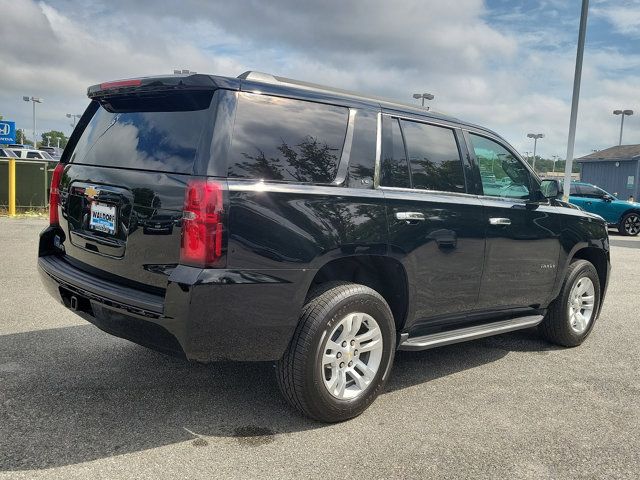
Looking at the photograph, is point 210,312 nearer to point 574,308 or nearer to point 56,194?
point 56,194

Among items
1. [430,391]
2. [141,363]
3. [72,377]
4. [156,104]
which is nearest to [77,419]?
[72,377]

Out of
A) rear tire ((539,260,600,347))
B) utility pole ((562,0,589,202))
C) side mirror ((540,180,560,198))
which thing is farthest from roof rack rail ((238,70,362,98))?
utility pole ((562,0,589,202))

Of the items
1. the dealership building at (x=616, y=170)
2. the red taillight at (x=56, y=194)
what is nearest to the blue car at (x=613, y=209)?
the red taillight at (x=56, y=194)

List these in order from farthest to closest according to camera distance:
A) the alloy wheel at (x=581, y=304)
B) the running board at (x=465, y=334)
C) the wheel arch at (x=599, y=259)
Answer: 1. the wheel arch at (x=599, y=259)
2. the alloy wheel at (x=581, y=304)
3. the running board at (x=465, y=334)

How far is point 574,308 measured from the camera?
17.5ft

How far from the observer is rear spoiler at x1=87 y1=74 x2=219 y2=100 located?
3066 mm

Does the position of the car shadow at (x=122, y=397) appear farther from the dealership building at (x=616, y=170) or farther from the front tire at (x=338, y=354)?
the dealership building at (x=616, y=170)

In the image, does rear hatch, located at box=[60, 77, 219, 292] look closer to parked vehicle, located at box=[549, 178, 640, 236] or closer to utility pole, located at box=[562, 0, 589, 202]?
utility pole, located at box=[562, 0, 589, 202]

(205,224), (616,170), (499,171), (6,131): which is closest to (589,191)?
(499,171)

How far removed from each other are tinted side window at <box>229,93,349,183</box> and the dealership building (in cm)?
3821

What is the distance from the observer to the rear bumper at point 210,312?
2.88 meters

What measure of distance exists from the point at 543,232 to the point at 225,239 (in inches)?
115

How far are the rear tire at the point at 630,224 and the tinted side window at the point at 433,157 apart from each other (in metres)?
17.3

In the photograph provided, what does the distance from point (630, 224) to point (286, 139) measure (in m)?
18.9
